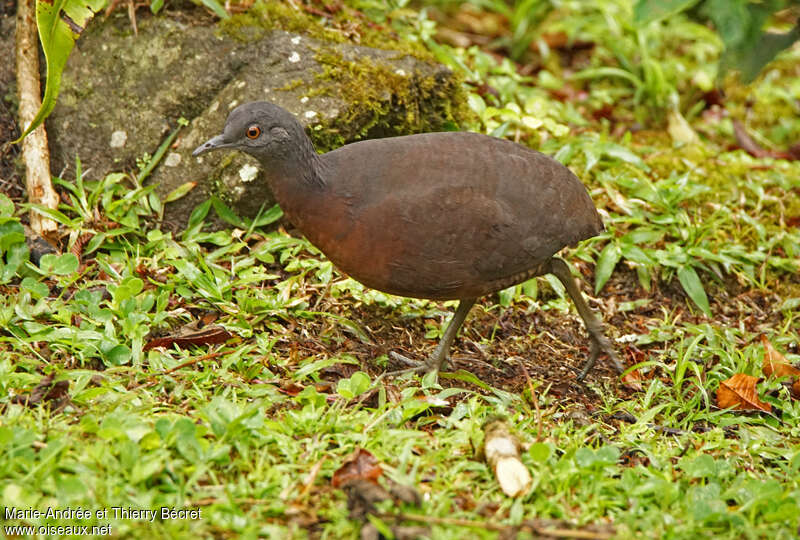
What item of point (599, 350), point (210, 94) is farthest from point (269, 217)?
point (599, 350)

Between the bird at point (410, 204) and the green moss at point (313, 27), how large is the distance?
1.71m

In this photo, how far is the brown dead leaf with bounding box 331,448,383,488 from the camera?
11.0 feet

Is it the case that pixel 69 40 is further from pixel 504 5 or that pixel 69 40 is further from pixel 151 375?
pixel 504 5

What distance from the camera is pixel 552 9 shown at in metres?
9.22

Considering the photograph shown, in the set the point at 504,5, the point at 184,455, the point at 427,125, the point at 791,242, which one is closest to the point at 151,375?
the point at 184,455

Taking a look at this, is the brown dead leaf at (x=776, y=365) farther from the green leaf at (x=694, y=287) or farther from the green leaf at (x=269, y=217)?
the green leaf at (x=269, y=217)

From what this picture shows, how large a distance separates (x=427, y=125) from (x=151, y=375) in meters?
2.77

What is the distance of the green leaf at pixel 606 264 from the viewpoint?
5.66 m

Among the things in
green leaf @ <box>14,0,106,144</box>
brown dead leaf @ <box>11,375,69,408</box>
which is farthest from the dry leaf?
green leaf @ <box>14,0,106,144</box>

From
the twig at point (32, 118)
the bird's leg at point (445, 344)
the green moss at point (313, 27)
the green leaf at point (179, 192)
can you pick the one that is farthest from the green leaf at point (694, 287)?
the twig at point (32, 118)

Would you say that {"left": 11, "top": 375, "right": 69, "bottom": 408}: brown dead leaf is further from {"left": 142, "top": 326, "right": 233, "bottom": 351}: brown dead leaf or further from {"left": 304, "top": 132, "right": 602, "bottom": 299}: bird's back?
{"left": 304, "top": 132, "right": 602, "bottom": 299}: bird's back

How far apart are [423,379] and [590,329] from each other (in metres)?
1.17

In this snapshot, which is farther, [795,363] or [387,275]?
[795,363]

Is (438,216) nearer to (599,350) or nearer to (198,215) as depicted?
(599,350)
